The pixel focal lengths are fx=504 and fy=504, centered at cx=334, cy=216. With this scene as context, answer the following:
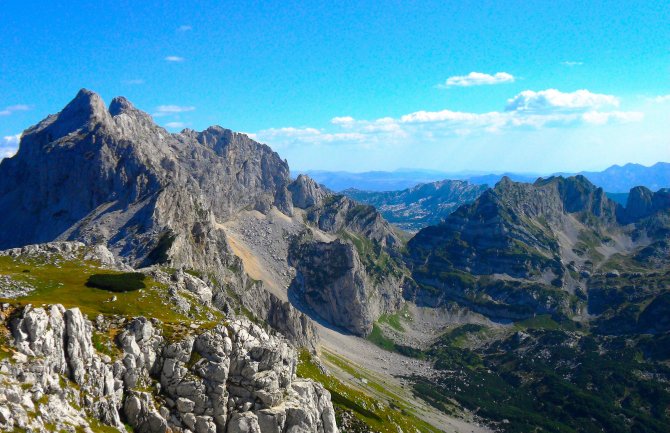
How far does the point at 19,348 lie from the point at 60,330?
14.9 feet

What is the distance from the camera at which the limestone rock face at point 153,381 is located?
48812 millimetres

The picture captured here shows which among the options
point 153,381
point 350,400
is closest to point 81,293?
point 153,381

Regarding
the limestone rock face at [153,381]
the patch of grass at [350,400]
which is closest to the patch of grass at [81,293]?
the limestone rock face at [153,381]

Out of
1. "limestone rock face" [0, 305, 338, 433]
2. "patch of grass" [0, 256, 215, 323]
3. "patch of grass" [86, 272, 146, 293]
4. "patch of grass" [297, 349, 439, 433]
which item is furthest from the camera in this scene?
"patch of grass" [297, 349, 439, 433]

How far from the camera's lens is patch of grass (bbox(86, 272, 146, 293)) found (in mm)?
87250

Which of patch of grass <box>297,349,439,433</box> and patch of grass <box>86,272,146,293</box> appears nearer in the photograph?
patch of grass <box>86,272,146,293</box>

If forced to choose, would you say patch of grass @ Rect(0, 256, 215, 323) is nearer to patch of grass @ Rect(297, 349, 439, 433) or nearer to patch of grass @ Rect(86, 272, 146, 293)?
patch of grass @ Rect(86, 272, 146, 293)

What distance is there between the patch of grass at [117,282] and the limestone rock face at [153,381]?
77.2 ft

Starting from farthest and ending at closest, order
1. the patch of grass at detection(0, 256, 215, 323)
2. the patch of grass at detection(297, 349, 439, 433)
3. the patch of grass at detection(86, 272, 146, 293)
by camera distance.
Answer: the patch of grass at detection(297, 349, 439, 433) < the patch of grass at detection(86, 272, 146, 293) < the patch of grass at detection(0, 256, 215, 323)

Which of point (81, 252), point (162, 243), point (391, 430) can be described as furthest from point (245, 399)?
point (162, 243)

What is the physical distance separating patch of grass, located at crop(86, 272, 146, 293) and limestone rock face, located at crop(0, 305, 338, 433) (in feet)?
77.2

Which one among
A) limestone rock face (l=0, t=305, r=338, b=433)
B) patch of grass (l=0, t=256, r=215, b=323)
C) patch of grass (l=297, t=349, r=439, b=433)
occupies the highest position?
patch of grass (l=0, t=256, r=215, b=323)

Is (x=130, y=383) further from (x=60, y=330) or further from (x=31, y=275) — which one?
(x=31, y=275)

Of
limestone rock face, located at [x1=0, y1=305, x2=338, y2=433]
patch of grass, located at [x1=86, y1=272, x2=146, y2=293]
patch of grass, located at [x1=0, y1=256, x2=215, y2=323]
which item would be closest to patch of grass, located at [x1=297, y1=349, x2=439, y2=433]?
patch of grass, located at [x1=86, y1=272, x2=146, y2=293]
